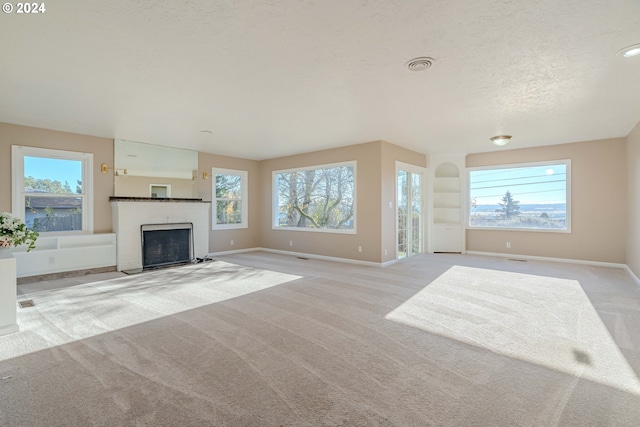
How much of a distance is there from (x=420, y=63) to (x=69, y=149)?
609cm

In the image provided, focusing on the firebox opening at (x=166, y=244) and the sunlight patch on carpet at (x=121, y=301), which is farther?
the firebox opening at (x=166, y=244)

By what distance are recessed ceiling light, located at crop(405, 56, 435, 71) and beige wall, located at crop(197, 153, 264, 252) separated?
19.2 feet

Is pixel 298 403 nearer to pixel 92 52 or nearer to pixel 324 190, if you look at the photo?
pixel 92 52

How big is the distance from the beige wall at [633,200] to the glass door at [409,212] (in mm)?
3774

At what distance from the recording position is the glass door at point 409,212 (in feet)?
23.3

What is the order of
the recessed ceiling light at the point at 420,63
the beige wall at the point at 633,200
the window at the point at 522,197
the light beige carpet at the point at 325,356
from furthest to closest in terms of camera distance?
1. the window at the point at 522,197
2. the beige wall at the point at 633,200
3. the recessed ceiling light at the point at 420,63
4. the light beige carpet at the point at 325,356

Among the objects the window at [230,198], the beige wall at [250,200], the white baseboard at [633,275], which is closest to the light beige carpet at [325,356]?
the white baseboard at [633,275]

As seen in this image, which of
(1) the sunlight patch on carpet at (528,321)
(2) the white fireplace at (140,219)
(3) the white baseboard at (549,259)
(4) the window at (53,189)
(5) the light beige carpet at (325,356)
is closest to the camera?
(5) the light beige carpet at (325,356)

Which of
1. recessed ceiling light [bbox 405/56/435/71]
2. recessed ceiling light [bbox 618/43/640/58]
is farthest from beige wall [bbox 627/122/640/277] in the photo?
recessed ceiling light [bbox 405/56/435/71]

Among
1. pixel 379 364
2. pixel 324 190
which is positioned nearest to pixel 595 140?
pixel 324 190

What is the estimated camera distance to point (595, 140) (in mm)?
6180

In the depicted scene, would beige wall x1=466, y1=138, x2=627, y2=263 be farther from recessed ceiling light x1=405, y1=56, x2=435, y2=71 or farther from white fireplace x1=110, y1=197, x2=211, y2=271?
white fireplace x1=110, y1=197, x2=211, y2=271

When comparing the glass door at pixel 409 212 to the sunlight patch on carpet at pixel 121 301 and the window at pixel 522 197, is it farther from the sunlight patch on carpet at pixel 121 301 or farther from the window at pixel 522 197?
the sunlight patch on carpet at pixel 121 301

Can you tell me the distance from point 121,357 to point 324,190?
5.59m
